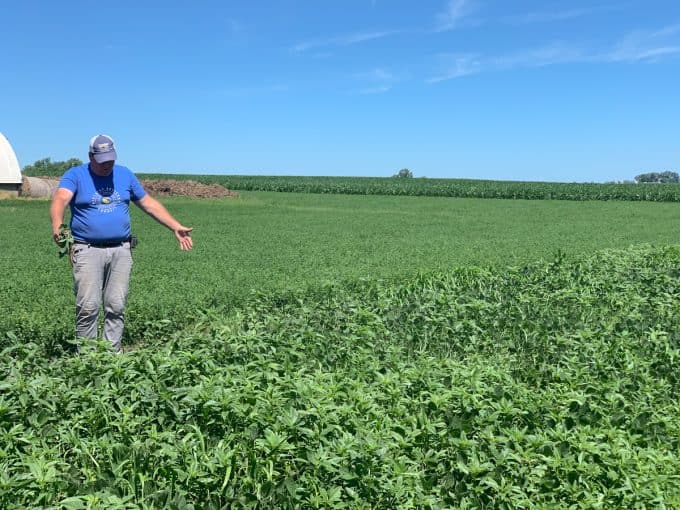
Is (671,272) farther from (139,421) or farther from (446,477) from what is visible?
(139,421)

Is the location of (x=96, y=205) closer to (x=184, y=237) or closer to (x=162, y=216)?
(x=162, y=216)

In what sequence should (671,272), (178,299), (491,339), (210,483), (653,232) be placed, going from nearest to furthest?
(210,483), (491,339), (178,299), (671,272), (653,232)

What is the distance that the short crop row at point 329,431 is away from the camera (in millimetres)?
3326

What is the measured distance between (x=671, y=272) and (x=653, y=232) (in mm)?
13659

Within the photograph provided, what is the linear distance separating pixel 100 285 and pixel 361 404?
12.2 feet

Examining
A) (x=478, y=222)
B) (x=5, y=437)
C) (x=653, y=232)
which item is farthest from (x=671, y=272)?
(x=478, y=222)

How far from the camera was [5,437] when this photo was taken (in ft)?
11.5

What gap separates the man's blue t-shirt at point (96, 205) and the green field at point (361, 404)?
1.40m

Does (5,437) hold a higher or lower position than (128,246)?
lower

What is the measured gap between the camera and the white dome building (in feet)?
104

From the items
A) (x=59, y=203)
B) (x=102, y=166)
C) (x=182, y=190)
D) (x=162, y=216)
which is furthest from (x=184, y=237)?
(x=182, y=190)

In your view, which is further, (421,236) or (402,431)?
(421,236)

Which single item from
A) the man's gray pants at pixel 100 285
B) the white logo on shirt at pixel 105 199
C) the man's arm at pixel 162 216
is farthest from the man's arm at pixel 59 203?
the man's arm at pixel 162 216

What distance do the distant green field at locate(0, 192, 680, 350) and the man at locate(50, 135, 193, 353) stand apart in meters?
0.77
